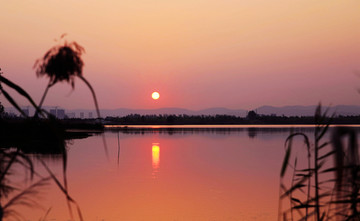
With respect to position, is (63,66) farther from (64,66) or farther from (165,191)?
(165,191)

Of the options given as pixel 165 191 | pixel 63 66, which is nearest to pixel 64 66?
pixel 63 66

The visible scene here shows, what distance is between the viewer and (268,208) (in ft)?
87.0

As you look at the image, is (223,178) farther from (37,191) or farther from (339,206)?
(37,191)

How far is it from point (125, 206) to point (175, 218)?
169 inches

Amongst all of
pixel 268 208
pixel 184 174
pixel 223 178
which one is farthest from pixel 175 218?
pixel 184 174

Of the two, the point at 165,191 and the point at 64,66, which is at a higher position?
the point at 64,66

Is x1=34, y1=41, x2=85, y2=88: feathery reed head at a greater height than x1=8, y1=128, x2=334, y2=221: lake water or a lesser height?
greater

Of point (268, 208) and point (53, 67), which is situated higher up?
point (53, 67)

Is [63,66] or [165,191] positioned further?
[165,191]

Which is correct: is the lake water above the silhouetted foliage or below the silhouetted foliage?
below

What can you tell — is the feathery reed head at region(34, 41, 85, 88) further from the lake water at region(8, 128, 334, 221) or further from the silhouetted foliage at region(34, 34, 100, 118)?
the lake water at region(8, 128, 334, 221)

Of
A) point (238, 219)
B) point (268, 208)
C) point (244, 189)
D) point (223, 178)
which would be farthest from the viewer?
point (223, 178)

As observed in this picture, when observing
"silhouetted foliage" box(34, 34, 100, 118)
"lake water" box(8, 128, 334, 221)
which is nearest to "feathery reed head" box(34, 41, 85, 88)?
"silhouetted foliage" box(34, 34, 100, 118)

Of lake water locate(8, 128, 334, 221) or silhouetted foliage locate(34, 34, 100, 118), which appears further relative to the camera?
lake water locate(8, 128, 334, 221)
